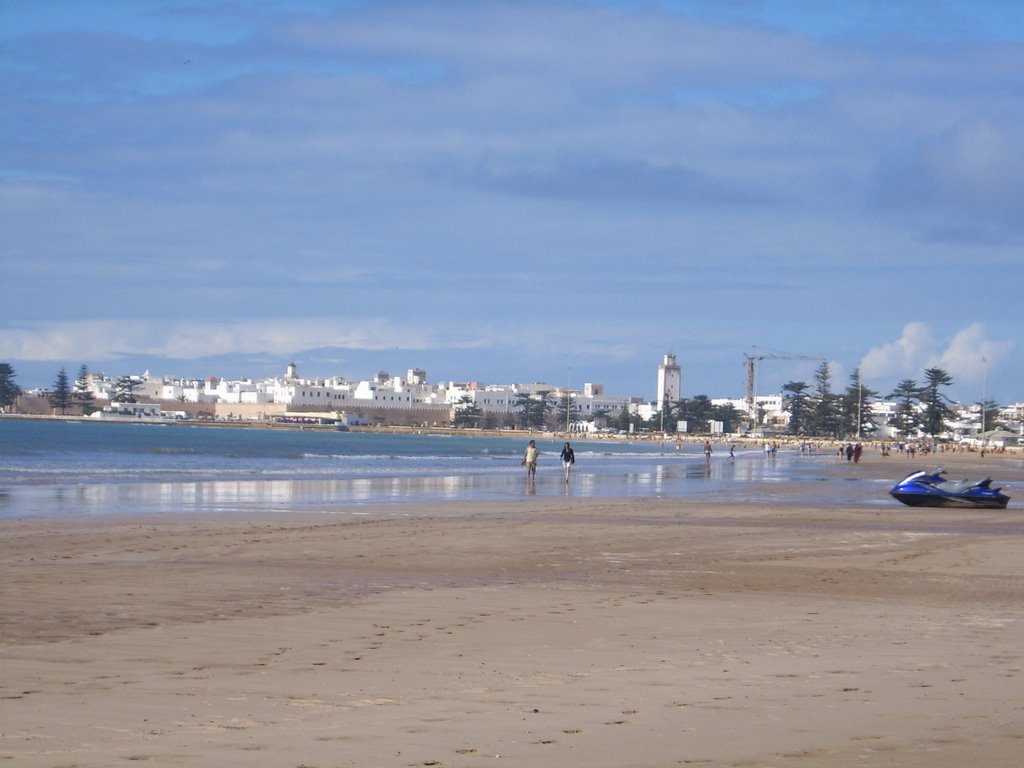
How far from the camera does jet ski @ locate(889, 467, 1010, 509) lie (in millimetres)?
29344

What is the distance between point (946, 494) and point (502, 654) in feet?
75.9

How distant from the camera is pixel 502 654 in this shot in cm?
896

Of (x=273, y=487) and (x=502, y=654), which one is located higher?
(x=502, y=654)

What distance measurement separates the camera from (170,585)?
41.2ft

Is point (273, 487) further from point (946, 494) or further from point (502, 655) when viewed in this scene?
point (502, 655)

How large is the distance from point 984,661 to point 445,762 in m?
4.73

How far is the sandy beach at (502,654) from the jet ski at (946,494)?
11757 millimetres

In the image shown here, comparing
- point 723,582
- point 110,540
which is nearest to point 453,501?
point 110,540

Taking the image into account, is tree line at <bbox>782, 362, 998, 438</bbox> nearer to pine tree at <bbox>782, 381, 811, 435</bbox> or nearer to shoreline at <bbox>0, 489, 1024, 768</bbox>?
pine tree at <bbox>782, 381, 811, 435</bbox>

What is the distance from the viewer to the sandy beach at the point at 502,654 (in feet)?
20.4

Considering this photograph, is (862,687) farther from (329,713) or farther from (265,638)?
(265,638)

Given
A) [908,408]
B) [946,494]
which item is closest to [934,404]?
[908,408]

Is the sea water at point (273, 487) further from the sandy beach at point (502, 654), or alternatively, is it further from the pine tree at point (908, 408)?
the pine tree at point (908, 408)

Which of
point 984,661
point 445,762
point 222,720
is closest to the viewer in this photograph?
point 445,762
